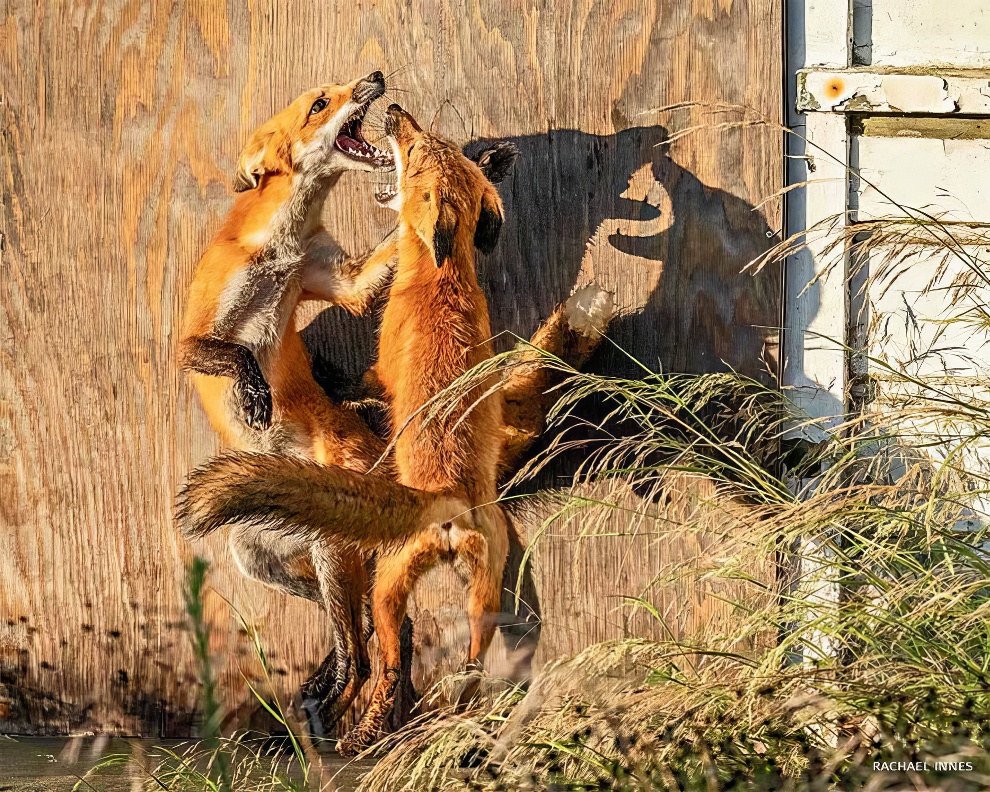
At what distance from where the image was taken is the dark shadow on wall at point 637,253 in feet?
9.75

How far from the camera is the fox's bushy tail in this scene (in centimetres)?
274

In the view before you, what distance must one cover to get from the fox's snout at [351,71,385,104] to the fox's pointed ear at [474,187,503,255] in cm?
45

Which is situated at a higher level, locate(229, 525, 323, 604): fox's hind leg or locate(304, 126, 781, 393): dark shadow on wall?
locate(304, 126, 781, 393): dark shadow on wall

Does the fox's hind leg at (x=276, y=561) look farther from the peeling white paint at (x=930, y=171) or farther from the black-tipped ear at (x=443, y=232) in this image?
the peeling white paint at (x=930, y=171)

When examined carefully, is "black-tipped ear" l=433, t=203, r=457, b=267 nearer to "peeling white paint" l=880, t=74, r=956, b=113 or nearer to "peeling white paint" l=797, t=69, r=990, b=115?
"peeling white paint" l=797, t=69, r=990, b=115

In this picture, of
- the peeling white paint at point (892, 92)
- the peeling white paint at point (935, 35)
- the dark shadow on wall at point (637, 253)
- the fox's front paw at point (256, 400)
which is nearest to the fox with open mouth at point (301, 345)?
the fox's front paw at point (256, 400)

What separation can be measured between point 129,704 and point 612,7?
105 inches

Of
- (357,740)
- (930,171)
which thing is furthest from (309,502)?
(930,171)

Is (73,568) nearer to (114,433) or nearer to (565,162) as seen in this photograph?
(114,433)

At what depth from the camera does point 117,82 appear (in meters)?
2.94

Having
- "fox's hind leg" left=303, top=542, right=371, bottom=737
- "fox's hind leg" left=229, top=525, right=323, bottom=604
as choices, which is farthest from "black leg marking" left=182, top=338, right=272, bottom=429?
"fox's hind leg" left=303, top=542, right=371, bottom=737

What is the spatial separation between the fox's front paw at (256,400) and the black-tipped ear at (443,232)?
650mm

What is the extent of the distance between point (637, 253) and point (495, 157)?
54cm

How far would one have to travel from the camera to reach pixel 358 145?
2898 millimetres
